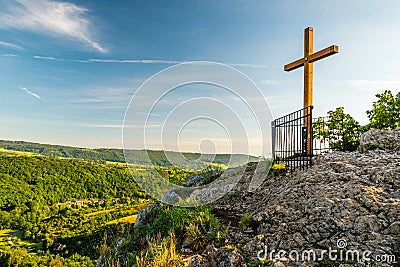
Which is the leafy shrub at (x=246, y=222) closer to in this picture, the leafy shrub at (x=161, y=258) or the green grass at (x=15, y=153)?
the leafy shrub at (x=161, y=258)

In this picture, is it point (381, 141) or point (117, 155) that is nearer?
point (381, 141)

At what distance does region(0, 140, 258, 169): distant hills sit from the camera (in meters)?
6.26

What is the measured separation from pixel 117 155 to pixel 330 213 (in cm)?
6593

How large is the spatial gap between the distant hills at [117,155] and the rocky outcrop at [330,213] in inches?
50.5

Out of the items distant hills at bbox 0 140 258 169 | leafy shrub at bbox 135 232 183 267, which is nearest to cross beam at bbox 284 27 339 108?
distant hills at bbox 0 140 258 169

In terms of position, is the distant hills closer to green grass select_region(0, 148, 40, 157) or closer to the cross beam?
green grass select_region(0, 148, 40, 157)

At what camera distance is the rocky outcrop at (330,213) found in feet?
12.4

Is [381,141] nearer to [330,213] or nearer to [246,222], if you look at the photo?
[330,213]

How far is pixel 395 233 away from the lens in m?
3.83

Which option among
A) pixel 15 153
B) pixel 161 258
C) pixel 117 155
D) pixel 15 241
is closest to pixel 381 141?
pixel 161 258

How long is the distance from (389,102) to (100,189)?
71.5 meters

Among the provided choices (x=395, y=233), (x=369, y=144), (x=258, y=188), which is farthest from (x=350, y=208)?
(x=369, y=144)

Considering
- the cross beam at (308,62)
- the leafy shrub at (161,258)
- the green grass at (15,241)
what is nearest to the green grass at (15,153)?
the green grass at (15,241)

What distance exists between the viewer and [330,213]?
4.47 meters
